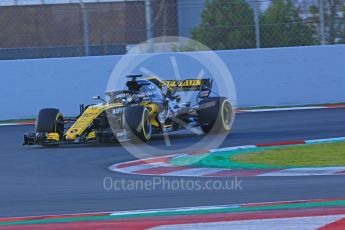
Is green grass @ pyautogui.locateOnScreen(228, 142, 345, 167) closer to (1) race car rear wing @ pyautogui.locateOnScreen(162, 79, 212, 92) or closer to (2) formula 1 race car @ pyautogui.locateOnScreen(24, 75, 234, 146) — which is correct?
(2) formula 1 race car @ pyautogui.locateOnScreen(24, 75, 234, 146)

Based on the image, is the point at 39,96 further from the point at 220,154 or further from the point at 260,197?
the point at 260,197

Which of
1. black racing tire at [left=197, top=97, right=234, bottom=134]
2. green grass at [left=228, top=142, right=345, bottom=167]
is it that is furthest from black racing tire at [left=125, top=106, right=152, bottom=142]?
green grass at [left=228, top=142, right=345, bottom=167]

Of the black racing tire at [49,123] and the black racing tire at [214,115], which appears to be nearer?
the black racing tire at [49,123]

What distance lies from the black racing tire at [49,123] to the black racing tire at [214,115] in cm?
219

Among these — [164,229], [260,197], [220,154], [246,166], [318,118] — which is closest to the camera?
[164,229]

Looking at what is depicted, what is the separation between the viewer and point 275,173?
8.80m

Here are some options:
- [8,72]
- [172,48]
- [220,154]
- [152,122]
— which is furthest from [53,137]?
[172,48]

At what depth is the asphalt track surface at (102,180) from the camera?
23.9 feet

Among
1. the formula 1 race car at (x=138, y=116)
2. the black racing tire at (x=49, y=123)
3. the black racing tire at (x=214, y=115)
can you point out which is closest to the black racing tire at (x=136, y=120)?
the formula 1 race car at (x=138, y=116)

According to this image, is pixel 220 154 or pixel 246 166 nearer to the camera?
pixel 246 166

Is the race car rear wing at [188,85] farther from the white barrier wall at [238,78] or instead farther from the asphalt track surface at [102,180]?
the white barrier wall at [238,78]

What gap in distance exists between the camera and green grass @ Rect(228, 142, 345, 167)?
9431 mm

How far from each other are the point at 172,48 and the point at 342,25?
11.8ft

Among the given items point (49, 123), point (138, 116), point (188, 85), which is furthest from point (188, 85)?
point (49, 123)
